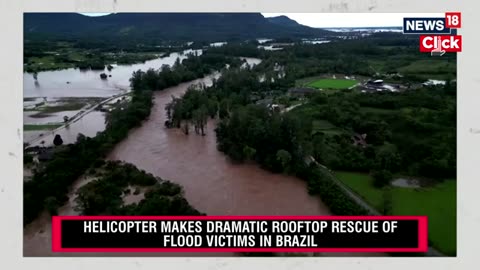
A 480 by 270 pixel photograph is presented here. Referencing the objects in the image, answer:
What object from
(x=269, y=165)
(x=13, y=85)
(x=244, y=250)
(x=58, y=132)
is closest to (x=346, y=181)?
(x=269, y=165)

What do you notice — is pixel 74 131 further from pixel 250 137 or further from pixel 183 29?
pixel 183 29

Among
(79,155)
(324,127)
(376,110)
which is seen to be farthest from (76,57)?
(376,110)

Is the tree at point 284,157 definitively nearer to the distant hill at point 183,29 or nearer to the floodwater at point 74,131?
the distant hill at point 183,29

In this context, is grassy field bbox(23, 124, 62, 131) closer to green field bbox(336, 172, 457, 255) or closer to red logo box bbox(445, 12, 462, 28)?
green field bbox(336, 172, 457, 255)
